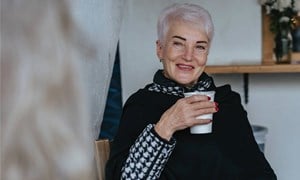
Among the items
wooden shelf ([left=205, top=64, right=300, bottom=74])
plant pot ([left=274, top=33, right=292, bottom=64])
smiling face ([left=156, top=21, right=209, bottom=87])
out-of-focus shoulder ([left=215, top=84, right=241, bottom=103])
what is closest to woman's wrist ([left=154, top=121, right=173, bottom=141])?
smiling face ([left=156, top=21, right=209, bottom=87])

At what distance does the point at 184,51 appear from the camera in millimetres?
1268

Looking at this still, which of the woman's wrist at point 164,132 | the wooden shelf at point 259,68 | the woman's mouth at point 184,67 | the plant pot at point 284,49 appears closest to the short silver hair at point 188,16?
the woman's mouth at point 184,67

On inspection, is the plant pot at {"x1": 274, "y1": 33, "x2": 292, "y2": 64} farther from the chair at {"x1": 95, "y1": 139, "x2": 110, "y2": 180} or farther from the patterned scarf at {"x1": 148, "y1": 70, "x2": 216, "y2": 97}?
the chair at {"x1": 95, "y1": 139, "x2": 110, "y2": 180}

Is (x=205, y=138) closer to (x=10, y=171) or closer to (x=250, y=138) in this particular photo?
(x=250, y=138)

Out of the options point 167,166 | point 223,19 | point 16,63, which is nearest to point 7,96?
point 16,63

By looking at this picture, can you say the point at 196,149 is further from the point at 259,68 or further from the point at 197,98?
the point at 259,68

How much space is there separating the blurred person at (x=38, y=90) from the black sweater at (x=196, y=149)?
638mm

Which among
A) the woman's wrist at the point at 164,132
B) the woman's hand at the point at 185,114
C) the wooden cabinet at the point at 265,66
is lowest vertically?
the woman's wrist at the point at 164,132

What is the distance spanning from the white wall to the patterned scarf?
119 centimetres

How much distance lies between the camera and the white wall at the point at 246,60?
8.15 ft

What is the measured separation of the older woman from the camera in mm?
1222

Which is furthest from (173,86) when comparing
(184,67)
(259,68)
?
(259,68)

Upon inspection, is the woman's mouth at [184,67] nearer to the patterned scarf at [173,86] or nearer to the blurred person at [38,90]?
the patterned scarf at [173,86]

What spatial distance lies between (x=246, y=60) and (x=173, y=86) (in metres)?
1.27
